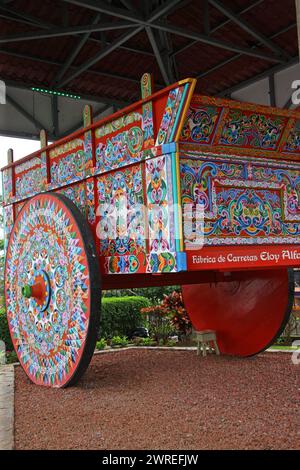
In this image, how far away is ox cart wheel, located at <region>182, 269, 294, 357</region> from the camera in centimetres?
493

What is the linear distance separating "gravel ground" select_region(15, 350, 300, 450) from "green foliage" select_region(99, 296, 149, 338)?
258cm

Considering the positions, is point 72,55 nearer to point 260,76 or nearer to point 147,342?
point 260,76

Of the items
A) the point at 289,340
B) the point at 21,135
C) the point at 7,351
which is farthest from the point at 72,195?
the point at 21,135

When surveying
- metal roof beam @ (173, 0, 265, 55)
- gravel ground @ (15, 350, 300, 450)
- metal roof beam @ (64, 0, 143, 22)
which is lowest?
gravel ground @ (15, 350, 300, 450)

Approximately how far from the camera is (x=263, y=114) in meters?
3.66

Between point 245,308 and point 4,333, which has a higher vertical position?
point 245,308

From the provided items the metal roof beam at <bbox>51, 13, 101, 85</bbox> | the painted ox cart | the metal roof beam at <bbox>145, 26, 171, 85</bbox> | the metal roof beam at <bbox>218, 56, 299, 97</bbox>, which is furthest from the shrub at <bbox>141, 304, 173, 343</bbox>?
the metal roof beam at <bbox>218, 56, 299, 97</bbox>

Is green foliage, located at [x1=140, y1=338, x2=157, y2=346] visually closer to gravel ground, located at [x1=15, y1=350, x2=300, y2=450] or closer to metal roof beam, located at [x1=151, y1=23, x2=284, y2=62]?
gravel ground, located at [x1=15, y1=350, x2=300, y2=450]

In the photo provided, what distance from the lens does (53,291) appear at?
4184mm

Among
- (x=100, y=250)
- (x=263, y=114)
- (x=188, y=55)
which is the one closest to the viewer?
(x=263, y=114)

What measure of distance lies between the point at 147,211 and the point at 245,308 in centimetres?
203

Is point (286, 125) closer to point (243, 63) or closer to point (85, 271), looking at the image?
point (85, 271)

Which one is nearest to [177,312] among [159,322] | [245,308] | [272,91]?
[159,322]

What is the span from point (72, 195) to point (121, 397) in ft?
5.40
